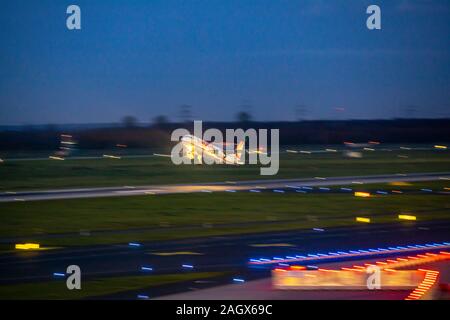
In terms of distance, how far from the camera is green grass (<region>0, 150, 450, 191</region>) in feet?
124

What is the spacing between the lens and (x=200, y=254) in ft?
48.2

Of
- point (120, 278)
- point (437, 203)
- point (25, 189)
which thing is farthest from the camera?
point (25, 189)

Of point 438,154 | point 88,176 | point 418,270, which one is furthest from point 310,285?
point 438,154

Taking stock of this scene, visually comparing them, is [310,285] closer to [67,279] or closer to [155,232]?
[67,279]

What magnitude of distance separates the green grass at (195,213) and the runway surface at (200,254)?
1.36 m

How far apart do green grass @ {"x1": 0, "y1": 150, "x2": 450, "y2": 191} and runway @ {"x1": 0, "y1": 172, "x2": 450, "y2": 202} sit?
10.2 ft

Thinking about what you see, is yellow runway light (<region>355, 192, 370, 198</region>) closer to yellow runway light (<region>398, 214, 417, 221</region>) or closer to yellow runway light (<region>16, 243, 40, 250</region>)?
yellow runway light (<region>398, 214, 417, 221</region>)

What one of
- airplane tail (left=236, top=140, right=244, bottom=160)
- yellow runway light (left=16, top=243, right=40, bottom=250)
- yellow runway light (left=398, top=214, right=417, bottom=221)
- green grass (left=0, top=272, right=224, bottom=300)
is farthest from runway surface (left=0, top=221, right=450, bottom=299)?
airplane tail (left=236, top=140, right=244, bottom=160)

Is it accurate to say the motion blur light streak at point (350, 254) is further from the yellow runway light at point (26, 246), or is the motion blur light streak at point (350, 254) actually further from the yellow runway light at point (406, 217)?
the yellow runway light at point (406, 217)

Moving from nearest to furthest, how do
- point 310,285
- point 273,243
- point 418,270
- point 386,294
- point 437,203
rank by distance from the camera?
point 386,294
point 310,285
point 418,270
point 273,243
point 437,203

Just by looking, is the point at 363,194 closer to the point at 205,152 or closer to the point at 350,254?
the point at 350,254

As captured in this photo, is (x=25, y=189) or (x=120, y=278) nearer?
(x=120, y=278)
